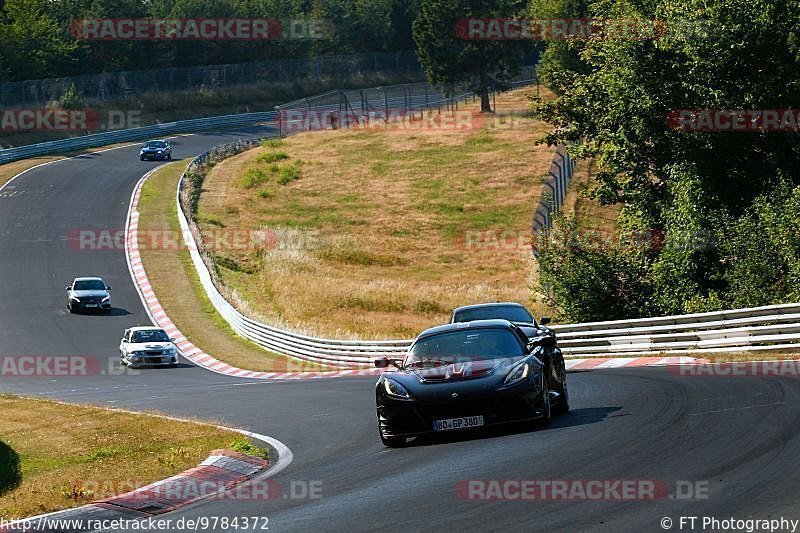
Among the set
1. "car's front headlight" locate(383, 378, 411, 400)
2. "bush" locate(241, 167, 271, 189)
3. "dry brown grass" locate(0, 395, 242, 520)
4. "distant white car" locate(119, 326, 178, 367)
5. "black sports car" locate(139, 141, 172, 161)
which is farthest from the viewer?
"black sports car" locate(139, 141, 172, 161)

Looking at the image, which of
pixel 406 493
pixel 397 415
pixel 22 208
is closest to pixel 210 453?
pixel 397 415

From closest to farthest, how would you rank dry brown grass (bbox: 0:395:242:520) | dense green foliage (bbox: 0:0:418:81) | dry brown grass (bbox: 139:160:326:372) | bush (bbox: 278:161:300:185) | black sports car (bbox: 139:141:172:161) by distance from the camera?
dry brown grass (bbox: 0:395:242:520) < dry brown grass (bbox: 139:160:326:372) < bush (bbox: 278:161:300:185) < black sports car (bbox: 139:141:172:161) < dense green foliage (bbox: 0:0:418:81)

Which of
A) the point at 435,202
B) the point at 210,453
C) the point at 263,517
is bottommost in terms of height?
the point at 435,202

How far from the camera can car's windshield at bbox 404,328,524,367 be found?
46.6ft

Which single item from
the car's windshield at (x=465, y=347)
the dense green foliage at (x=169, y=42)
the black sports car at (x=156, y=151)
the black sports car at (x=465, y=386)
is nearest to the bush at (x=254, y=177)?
the black sports car at (x=156, y=151)

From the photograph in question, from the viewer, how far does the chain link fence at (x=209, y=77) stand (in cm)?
9325

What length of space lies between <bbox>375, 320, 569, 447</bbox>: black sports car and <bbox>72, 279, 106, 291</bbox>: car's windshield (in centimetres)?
3226

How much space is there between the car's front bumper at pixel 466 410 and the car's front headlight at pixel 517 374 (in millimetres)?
101

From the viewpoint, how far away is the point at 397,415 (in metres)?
13.5

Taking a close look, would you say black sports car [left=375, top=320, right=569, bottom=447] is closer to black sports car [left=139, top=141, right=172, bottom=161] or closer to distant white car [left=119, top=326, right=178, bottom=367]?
distant white car [left=119, top=326, right=178, bottom=367]

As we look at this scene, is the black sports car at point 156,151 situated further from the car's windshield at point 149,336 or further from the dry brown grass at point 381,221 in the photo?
the car's windshield at point 149,336

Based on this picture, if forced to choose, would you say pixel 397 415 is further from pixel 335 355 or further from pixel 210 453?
pixel 335 355

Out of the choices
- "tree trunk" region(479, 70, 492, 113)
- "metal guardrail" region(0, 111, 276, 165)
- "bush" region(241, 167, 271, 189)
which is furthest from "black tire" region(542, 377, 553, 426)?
"tree trunk" region(479, 70, 492, 113)

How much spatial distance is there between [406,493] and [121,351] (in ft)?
90.0
